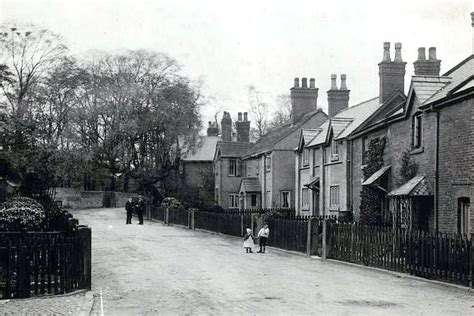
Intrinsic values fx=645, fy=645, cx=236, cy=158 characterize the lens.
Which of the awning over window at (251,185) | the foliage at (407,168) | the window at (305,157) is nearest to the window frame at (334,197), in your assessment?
the window at (305,157)

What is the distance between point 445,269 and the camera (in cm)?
1493

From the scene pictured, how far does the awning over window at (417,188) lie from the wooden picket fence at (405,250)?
11.4ft

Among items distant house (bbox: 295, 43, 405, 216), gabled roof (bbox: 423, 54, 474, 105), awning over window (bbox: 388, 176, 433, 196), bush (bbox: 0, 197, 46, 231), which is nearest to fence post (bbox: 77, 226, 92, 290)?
bush (bbox: 0, 197, 46, 231)

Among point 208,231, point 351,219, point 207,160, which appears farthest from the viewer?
point 207,160

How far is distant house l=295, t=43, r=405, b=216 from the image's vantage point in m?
34.1

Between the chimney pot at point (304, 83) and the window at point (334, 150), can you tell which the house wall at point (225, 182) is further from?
the window at point (334, 150)

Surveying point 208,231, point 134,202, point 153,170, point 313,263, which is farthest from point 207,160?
point 313,263

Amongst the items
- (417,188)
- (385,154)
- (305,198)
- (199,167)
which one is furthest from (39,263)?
(199,167)

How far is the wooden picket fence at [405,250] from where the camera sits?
14469 millimetres

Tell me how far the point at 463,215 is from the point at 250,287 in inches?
372

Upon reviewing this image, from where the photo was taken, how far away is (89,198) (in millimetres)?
63344

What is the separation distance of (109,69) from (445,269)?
149 ft

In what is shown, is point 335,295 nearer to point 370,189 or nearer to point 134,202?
point 370,189

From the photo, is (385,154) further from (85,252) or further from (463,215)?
(85,252)
